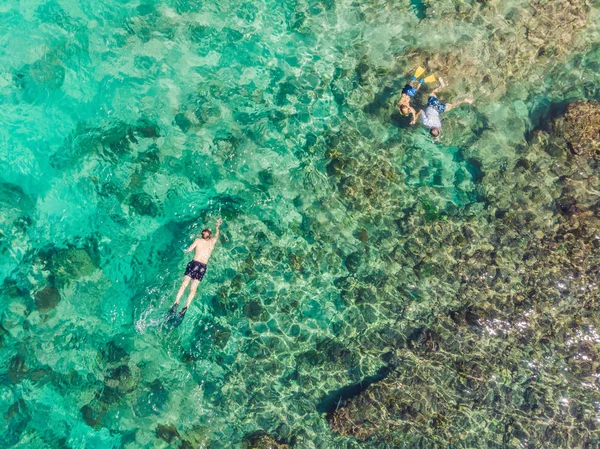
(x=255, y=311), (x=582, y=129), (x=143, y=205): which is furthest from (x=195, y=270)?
(x=582, y=129)

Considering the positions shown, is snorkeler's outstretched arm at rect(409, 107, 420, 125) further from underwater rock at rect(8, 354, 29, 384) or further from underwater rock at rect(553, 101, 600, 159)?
underwater rock at rect(8, 354, 29, 384)

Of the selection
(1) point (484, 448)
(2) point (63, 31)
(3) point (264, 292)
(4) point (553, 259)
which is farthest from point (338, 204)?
(2) point (63, 31)

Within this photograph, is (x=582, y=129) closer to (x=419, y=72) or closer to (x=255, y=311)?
(x=419, y=72)

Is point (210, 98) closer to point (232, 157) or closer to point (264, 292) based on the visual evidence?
point (232, 157)

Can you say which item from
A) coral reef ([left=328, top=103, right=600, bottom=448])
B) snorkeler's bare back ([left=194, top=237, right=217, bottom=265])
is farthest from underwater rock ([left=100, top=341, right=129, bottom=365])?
coral reef ([left=328, top=103, right=600, bottom=448])

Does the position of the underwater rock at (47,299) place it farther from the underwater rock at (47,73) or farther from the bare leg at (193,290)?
the underwater rock at (47,73)
